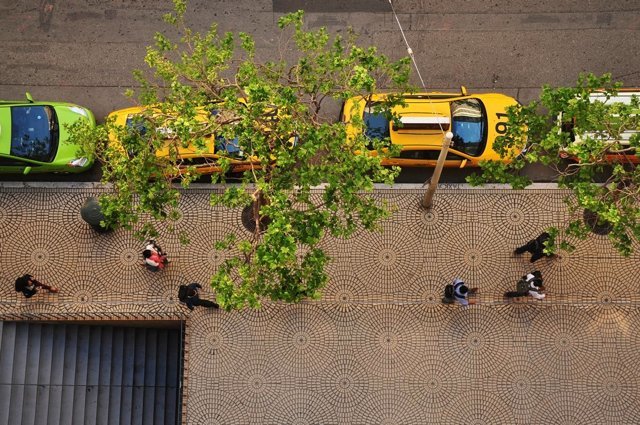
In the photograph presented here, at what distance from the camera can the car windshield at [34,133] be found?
15898 millimetres

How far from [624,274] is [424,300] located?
16.6 feet

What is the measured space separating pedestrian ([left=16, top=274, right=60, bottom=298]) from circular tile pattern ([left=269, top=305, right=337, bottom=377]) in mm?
5714

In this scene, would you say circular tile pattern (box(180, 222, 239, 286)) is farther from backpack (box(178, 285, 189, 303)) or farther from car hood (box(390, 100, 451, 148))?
car hood (box(390, 100, 451, 148))

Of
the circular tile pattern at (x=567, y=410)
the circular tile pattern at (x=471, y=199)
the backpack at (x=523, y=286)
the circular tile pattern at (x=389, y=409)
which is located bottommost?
the circular tile pattern at (x=389, y=409)

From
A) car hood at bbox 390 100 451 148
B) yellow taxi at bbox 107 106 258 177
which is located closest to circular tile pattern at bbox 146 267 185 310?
yellow taxi at bbox 107 106 258 177

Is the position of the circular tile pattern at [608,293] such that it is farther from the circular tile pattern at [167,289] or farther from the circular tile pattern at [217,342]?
the circular tile pattern at [167,289]

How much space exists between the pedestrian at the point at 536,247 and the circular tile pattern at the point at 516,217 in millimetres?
482

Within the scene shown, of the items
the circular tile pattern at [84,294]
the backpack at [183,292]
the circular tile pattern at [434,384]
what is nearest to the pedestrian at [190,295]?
the backpack at [183,292]

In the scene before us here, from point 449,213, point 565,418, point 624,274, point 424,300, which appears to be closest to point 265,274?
point 424,300

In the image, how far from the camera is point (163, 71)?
12.9m

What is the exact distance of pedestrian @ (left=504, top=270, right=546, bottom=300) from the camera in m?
14.4

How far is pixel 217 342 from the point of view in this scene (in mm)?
15078

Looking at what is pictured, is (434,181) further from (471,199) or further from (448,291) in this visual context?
(448,291)

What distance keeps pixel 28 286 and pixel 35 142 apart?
12.4 ft
